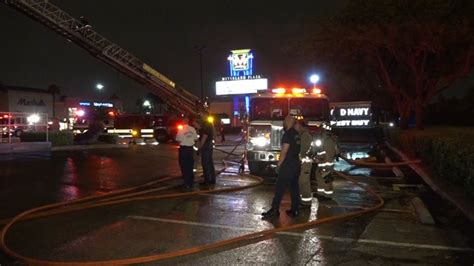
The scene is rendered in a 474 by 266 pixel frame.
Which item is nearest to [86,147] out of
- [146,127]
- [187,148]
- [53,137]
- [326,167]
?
[53,137]

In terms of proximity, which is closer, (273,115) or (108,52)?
(273,115)

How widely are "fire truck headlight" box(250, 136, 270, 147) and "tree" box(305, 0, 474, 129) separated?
47.3 ft

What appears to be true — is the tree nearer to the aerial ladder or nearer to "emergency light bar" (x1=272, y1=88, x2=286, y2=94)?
the aerial ladder

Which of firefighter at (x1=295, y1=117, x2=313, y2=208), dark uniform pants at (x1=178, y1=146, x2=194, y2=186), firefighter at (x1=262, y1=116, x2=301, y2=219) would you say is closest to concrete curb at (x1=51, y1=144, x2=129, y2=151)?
dark uniform pants at (x1=178, y1=146, x2=194, y2=186)

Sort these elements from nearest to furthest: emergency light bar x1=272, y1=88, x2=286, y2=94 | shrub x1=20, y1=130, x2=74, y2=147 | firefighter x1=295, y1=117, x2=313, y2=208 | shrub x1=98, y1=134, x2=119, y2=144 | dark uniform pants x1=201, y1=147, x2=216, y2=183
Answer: firefighter x1=295, y1=117, x2=313, y2=208 → dark uniform pants x1=201, y1=147, x2=216, y2=183 → emergency light bar x1=272, y1=88, x2=286, y2=94 → shrub x1=20, y1=130, x2=74, y2=147 → shrub x1=98, y1=134, x2=119, y2=144

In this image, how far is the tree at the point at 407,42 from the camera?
24.7 metres

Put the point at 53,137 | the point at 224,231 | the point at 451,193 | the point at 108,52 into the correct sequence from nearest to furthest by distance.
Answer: the point at 224,231
the point at 451,193
the point at 53,137
the point at 108,52

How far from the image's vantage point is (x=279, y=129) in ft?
43.6

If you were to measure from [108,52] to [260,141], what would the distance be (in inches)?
570

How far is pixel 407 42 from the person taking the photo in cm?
2727

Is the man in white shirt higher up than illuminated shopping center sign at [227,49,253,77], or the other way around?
illuminated shopping center sign at [227,49,253,77]

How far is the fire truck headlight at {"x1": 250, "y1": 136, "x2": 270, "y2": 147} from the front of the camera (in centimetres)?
1348

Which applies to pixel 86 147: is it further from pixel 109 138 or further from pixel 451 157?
pixel 451 157

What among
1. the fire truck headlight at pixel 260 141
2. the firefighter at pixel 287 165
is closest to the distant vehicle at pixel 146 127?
the fire truck headlight at pixel 260 141
